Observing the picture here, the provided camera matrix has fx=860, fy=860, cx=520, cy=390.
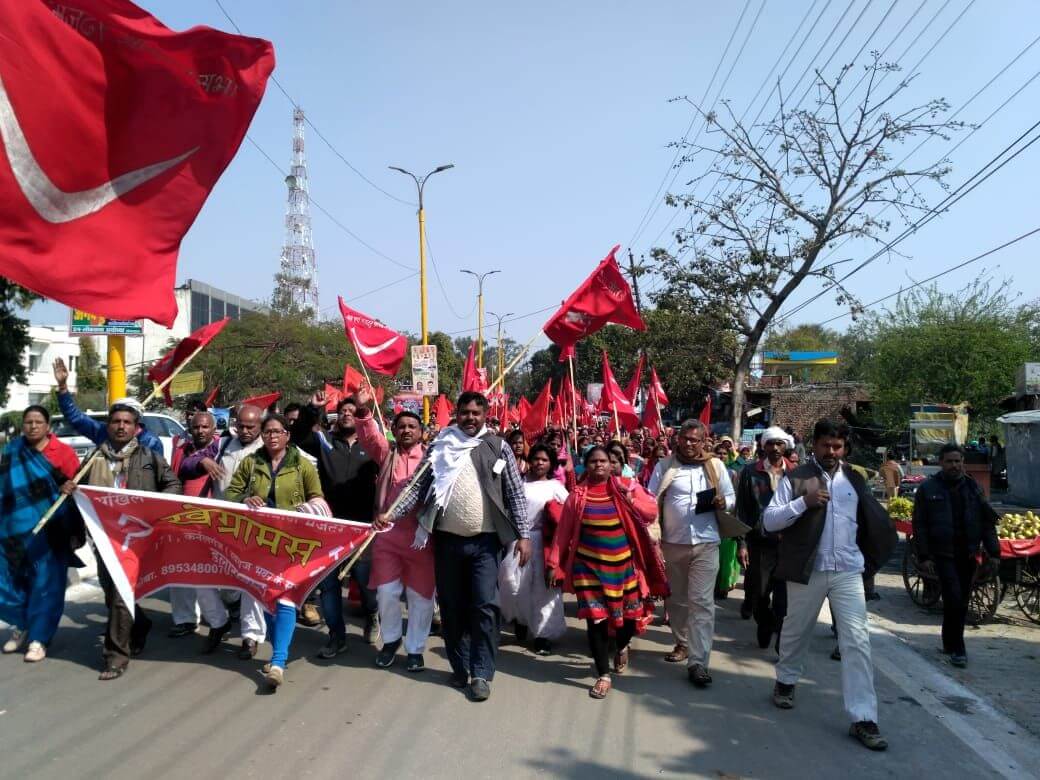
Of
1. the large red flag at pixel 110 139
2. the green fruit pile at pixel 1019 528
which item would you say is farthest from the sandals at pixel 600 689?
the green fruit pile at pixel 1019 528

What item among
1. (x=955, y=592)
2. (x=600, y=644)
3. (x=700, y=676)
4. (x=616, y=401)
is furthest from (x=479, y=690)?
(x=616, y=401)

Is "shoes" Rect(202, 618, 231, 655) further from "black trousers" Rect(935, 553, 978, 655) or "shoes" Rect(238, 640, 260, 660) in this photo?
"black trousers" Rect(935, 553, 978, 655)

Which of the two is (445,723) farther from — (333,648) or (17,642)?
(17,642)

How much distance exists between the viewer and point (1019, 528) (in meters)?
8.40

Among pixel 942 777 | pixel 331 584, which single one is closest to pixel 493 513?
pixel 331 584

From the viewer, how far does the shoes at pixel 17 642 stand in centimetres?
597

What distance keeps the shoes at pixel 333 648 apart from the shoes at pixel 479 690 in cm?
128

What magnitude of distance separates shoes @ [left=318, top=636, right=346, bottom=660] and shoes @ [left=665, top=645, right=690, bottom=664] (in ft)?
7.88

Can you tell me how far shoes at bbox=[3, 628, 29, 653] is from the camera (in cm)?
597

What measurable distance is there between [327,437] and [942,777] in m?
5.36

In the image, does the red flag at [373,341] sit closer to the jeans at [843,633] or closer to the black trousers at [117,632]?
the black trousers at [117,632]

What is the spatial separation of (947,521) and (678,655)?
234cm

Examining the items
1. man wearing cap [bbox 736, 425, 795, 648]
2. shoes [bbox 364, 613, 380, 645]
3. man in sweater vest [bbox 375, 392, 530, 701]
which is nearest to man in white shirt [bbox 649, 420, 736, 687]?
man wearing cap [bbox 736, 425, 795, 648]

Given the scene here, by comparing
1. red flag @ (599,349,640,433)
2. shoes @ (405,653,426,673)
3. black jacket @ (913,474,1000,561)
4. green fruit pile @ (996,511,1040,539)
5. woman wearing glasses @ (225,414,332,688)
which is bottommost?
shoes @ (405,653,426,673)
